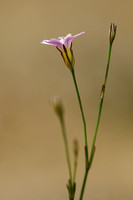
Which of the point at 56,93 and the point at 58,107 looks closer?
the point at 58,107

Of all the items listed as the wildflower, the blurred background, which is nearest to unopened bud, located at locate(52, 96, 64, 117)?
the wildflower

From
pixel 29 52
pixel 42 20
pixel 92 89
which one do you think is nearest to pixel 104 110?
pixel 92 89

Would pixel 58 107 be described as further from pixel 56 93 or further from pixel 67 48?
pixel 56 93

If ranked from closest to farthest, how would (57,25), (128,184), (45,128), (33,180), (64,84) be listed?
(128,184), (33,180), (45,128), (64,84), (57,25)

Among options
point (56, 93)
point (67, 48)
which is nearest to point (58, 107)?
point (67, 48)

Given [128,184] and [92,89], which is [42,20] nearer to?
[92,89]

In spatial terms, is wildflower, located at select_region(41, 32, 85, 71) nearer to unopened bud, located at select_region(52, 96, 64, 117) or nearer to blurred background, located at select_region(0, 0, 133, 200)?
unopened bud, located at select_region(52, 96, 64, 117)

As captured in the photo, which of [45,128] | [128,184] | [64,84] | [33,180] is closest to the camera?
[128,184]

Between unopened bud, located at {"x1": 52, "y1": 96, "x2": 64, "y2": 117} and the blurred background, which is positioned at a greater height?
unopened bud, located at {"x1": 52, "y1": 96, "x2": 64, "y2": 117}
